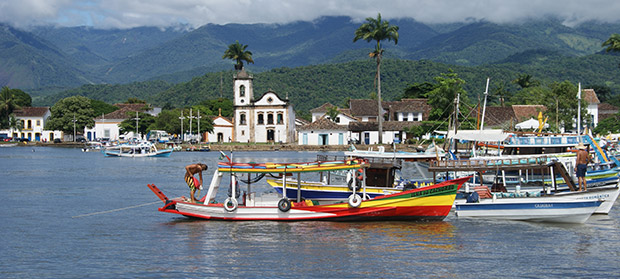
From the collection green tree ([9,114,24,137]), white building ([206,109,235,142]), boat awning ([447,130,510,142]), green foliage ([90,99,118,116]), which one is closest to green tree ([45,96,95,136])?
green foliage ([90,99,118,116])

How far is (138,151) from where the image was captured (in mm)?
92875

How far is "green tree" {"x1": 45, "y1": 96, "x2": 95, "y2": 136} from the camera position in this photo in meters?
122

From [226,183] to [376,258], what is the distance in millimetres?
27533

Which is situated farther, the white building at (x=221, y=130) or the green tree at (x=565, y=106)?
the white building at (x=221, y=130)

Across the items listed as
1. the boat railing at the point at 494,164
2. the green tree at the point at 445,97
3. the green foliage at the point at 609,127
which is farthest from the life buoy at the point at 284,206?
the green tree at the point at 445,97

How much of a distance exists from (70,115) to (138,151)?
35.5m

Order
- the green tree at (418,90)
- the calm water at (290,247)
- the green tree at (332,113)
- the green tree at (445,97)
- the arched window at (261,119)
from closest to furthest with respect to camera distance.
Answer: the calm water at (290,247) < the green tree at (445,97) < the green tree at (332,113) < the arched window at (261,119) < the green tree at (418,90)

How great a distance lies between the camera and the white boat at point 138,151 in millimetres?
88438

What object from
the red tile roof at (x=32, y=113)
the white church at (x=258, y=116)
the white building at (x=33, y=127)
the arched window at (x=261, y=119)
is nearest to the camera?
the white church at (x=258, y=116)

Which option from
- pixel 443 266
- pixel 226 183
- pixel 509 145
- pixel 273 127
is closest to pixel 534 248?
pixel 443 266

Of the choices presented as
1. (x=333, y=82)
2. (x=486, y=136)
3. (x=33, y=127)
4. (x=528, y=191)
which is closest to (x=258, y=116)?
(x=33, y=127)

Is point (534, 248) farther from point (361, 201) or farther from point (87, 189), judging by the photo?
point (87, 189)

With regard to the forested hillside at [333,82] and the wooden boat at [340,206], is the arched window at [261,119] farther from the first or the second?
the wooden boat at [340,206]

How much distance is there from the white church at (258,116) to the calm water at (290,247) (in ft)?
250
